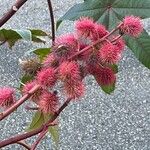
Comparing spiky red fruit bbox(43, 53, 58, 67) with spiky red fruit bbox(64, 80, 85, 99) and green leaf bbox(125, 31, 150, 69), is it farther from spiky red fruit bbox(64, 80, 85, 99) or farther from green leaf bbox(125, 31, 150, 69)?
green leaf bbox(125, 31, 150, 69)

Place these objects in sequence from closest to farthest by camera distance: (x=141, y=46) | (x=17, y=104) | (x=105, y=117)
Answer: (x=17, y=104), (x=141, y=46), (x=105, y=117)

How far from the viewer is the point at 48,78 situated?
12.9 inches

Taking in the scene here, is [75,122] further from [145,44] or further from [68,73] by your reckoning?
[68,73]

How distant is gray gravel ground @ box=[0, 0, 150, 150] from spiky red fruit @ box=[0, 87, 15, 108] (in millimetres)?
1311

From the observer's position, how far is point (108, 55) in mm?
341

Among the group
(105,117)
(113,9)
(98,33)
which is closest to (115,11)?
(113,9)

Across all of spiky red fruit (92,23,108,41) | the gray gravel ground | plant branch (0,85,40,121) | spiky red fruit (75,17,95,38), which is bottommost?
the gray gravel ground

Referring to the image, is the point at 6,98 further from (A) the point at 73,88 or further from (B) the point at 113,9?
(B) the point at 113,9

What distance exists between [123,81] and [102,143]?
417 mm

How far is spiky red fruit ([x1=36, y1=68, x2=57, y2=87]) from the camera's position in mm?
326

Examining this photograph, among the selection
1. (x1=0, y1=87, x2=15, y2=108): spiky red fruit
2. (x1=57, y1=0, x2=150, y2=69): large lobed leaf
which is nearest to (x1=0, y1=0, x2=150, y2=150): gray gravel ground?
(x1=57, y1=0, x2=150, y2=69): large lobed leaf

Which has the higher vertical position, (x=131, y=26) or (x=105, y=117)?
(x=131, y=26)

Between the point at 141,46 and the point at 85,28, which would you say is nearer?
the point at 85,28

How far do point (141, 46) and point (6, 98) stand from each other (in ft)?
0.59
